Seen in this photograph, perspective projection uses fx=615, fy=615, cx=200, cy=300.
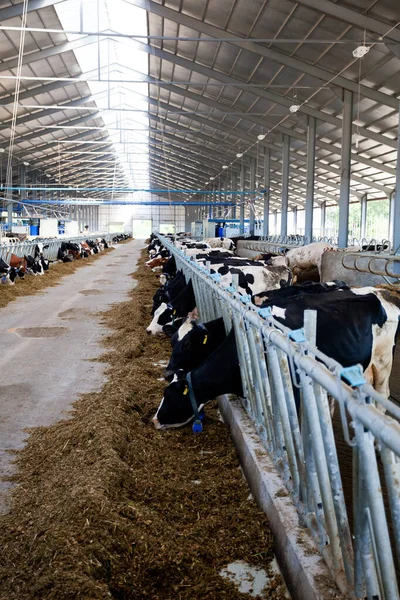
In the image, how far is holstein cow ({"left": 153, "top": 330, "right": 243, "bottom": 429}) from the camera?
5.10 m

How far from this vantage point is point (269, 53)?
20250 mm

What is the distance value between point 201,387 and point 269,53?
17.7 meters

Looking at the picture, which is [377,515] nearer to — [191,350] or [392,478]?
[392,478]

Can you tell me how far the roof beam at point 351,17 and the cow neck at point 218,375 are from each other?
42.8ft

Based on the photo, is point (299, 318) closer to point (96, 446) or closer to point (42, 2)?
point (96, 446)

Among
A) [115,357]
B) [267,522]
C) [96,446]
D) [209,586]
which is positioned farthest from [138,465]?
[115,357]

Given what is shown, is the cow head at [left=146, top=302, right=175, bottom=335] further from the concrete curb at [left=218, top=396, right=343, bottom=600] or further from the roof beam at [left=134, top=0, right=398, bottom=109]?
the roof beam at [left=134, top=0, right=398, bottom=109]

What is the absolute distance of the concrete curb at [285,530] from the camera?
2.71m

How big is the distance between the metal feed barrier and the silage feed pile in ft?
1.38

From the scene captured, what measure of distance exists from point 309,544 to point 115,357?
5694mm

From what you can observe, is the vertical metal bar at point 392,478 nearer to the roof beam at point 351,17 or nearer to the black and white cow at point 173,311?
the black and white cow at point 173,311

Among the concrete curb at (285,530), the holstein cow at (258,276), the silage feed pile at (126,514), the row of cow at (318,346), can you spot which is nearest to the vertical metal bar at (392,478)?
the concrete curb at (285,530)

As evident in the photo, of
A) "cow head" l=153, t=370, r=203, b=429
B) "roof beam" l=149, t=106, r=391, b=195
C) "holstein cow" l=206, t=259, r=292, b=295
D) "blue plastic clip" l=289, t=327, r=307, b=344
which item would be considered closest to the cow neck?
"cow head" l=153, t=370, r=203, b=429

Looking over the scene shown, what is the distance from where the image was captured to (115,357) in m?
8.45
